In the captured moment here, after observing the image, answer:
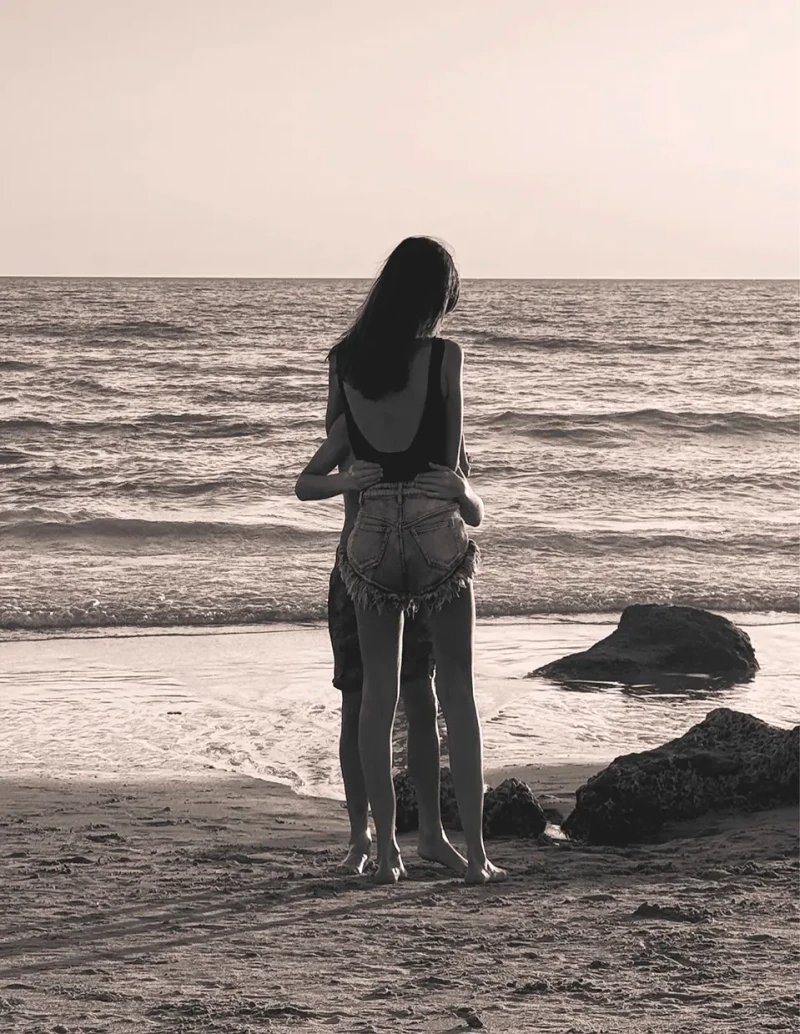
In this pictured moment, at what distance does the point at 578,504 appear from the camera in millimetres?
16719

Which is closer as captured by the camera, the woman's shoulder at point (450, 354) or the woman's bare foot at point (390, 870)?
the woman's shoulder at point (450, 354)

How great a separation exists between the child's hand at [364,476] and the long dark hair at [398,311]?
21 cm

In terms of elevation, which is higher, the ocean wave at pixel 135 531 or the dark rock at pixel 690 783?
the dark rock at pixel 690 783

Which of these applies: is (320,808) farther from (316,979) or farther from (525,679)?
(525,679)

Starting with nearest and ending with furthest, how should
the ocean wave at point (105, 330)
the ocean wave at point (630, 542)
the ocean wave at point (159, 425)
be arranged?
1. the ocean wave at point (630, 542)
2. the ocean wave at point (159, 425)
3. the ocean wave at point (105, 330)

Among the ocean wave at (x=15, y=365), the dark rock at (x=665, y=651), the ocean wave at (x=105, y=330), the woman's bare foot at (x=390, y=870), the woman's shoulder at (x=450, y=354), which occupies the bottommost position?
the dark rock at (x=665, y=651)

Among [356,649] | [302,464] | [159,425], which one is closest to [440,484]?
[356,649]

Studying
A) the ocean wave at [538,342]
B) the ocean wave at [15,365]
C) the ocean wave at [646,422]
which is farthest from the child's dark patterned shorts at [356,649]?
the ocean wave at [538,342]

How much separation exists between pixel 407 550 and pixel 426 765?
810 mm

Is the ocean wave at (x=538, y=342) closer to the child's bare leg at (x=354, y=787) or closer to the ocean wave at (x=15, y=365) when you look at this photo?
the ocean wave at (x=15, y=365)

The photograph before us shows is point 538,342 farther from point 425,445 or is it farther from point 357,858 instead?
point 425,445

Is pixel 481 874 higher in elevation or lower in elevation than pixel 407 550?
lower

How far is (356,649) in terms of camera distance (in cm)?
407

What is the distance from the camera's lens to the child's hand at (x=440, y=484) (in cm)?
370
